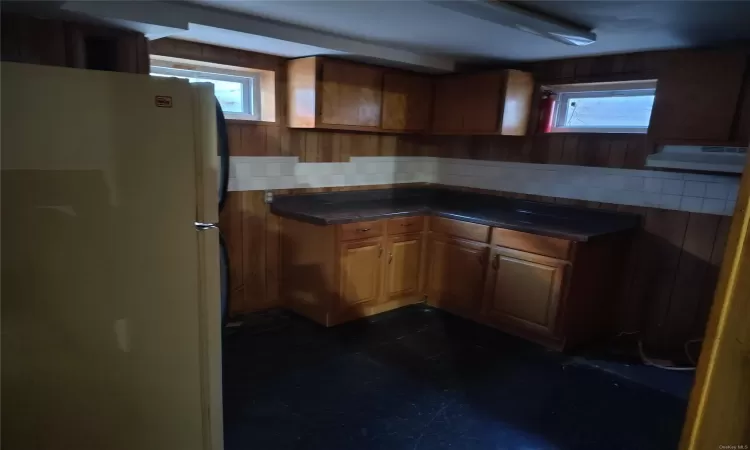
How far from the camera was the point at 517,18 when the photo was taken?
2.07 meters

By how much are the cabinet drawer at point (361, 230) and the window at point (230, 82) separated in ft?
3.37

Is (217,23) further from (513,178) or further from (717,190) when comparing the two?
(717,190)

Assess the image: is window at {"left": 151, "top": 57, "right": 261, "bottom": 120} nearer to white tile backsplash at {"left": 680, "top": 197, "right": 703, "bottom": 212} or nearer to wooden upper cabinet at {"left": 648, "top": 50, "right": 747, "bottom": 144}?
wooden upper cabinet at {"left": 648, "top": 50, "right": 747, "bottom": 144}

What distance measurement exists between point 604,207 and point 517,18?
5.62 ft

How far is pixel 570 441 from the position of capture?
2.17m

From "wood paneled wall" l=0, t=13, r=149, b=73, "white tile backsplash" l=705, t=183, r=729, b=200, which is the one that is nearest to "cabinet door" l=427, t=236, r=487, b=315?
"white tile backsplash" l=705, t=183, r=729, b=200

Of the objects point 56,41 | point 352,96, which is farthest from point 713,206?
point 56,41

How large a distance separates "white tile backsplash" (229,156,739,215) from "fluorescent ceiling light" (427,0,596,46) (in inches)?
44.9

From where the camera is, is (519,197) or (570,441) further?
(519,197)

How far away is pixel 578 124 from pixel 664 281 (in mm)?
1241

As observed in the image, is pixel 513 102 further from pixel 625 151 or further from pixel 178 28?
pixel 178 28

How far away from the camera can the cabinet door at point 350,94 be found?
316 cm

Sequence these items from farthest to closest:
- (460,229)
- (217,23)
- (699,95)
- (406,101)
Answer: (406,101), (460,229), (699,95), (217,23)

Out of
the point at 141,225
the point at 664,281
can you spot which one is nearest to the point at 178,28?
the point at 141,225
